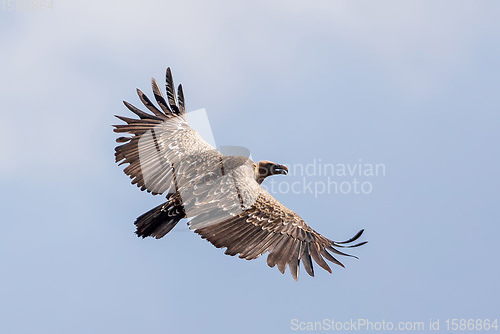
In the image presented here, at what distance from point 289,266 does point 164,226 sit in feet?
8.12

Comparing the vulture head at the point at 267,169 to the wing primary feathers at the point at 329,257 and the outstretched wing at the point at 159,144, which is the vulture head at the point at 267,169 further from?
the wing primary feathers at the point at 329,257

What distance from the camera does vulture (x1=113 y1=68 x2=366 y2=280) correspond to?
455 inches

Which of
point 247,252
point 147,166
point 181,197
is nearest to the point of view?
point 247,252

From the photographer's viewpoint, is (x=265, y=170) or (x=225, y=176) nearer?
(x=225, y=176)

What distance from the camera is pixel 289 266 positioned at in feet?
37.7

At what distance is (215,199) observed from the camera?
12109 millimetres

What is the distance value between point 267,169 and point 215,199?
2647mm

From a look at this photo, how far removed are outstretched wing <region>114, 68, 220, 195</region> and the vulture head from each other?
113cm

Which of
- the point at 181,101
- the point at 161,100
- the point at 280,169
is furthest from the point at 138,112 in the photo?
the point at 280,169

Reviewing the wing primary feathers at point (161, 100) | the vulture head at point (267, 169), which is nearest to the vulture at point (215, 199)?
the vulture head at point (267, 169)

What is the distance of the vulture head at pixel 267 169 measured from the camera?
47.2 feet

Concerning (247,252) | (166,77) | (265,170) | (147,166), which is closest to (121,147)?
(147,166)

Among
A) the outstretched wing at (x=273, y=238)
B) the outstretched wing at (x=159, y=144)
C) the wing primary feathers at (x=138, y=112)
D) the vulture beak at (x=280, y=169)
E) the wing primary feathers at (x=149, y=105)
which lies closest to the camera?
the outstretched wing at (x=273, y=238)

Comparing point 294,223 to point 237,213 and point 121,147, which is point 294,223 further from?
point 121,147
